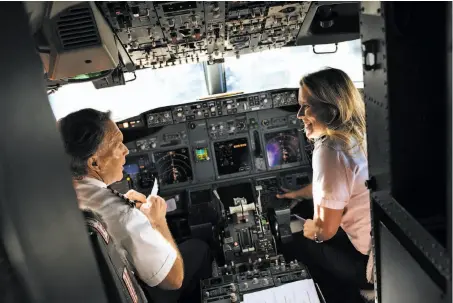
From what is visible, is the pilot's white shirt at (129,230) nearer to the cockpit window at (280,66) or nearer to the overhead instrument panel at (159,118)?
the overhead instrument panel at (159,118)

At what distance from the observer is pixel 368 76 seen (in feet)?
4.67

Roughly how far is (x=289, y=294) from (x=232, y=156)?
230cm

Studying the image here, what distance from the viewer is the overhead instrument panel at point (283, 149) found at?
4.56m

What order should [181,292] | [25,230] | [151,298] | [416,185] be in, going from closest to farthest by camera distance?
[25,230] → [416,185] → [151,298] → [181,292]

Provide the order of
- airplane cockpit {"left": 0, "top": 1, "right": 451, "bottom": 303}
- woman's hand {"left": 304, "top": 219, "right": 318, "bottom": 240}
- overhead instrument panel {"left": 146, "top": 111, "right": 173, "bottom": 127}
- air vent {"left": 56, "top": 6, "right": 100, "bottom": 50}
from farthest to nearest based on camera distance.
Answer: overhead instrument panel {"left": 146, "top": 111, "right": 173, "bottom": 127}, woman's hand {"left": 304, "top": 219, "right": 318, "bottom": 240}, air vent {"left": 56, "top": 6, "right": 100, "bottom": 50}, airplane cockpit {"left": 0, "top": 1, "right": 451, "bottom": 303}

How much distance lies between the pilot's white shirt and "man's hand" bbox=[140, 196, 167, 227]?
29 centimetres

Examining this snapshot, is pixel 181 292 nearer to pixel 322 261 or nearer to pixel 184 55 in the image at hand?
pixel 322 261

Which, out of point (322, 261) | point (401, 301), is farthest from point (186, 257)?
point (401, 301)

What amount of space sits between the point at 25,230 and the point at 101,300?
1.06 feet

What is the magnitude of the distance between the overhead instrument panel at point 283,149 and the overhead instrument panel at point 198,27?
3.76ft

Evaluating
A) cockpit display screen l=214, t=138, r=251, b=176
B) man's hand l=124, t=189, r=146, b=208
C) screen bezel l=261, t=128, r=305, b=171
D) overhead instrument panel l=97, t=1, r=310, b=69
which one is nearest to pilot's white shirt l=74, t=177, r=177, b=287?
man's hand l=124, t=189, r=146, b=208

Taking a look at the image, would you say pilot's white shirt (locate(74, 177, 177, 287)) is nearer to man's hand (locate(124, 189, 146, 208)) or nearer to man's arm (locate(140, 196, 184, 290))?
man's arm (locate(140, 196, 184, 290))

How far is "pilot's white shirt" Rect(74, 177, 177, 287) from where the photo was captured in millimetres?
1997

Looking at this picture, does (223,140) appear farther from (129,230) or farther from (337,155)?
(129,230)
